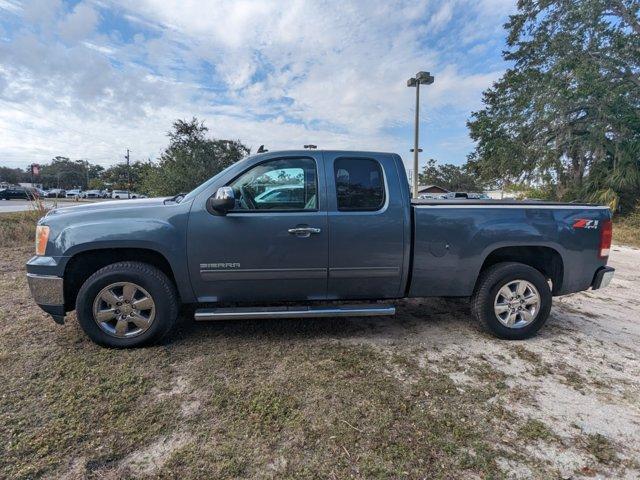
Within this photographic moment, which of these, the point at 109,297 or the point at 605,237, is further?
the point at 605,237

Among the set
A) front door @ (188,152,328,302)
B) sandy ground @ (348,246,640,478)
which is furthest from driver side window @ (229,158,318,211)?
sandy ground @ (348,246,640,478)

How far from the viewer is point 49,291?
10.9 feet

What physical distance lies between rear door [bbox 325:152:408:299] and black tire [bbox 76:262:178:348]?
154cm

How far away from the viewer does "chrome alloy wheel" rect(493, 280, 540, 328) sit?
3742 mm

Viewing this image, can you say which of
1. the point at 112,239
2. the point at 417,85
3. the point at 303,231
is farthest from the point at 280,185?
the point at 417,85

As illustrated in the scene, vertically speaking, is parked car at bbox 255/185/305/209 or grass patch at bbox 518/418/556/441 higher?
parked car at bbox 255/185/305/209

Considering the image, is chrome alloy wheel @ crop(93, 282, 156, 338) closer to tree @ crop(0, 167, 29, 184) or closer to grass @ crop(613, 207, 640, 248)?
grass @ crop(613, 207, 640, 248)

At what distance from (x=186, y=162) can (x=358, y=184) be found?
12903 mm

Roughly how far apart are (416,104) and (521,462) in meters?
13.6

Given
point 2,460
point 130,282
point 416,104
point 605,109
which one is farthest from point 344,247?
point 605,109

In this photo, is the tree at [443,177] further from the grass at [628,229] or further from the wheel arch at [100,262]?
the wheel arch at [100,262]

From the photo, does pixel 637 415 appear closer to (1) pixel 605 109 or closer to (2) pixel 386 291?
(2) pixel 386 291

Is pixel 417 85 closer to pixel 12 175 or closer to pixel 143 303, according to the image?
pixel 143 303

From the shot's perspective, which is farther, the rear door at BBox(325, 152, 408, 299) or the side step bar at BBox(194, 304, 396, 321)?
the rear door at BBox(325, 152, 408, 299)
